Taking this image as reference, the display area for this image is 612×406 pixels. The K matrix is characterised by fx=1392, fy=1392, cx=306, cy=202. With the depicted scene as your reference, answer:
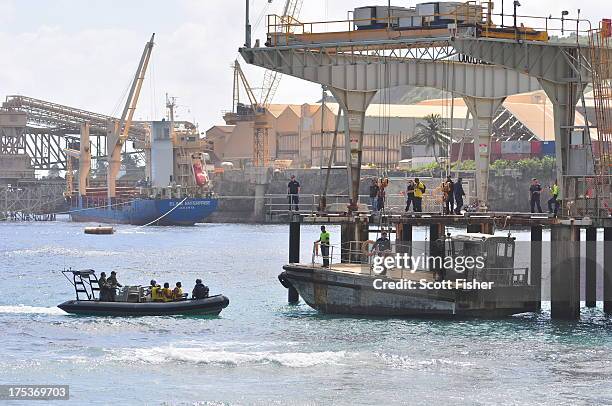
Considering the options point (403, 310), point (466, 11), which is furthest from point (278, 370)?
point (466, 11)

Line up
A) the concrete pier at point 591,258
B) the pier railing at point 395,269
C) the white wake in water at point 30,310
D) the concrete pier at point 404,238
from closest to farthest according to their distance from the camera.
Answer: the pier railing at point 395,269
the concrete pier at point 591,258
the white wake in water at point 30,310
the concrete pier at point 404,238

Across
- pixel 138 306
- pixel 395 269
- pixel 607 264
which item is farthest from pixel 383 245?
pixel 138 306

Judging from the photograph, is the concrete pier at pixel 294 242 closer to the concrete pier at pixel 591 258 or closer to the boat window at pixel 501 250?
the boat window at pixel 501 250

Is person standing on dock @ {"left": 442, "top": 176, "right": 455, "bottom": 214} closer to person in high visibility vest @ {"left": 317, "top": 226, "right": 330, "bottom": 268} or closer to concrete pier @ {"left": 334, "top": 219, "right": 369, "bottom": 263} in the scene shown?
concrete pier @ {"left": 334, "top": 219, "right": 369, "bottom": 263}

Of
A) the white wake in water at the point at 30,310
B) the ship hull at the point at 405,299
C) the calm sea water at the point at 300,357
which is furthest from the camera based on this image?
the white wake in water at the point at 30,310

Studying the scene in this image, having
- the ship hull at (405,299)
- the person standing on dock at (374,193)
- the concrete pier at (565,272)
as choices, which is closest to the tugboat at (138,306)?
the ship hull at (405,299)

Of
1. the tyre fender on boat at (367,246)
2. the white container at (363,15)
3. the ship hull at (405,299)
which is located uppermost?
the white container at (363,15)

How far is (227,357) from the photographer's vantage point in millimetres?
45250

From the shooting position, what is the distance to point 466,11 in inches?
2264

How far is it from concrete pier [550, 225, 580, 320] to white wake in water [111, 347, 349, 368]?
10122 millimetres

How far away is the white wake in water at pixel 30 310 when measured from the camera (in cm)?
5867

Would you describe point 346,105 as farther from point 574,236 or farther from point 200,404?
point 200,404

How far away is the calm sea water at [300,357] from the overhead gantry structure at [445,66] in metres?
8.49

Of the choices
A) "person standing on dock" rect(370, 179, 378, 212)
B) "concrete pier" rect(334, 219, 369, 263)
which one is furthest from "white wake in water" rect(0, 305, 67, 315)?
"person standing on dock" rect(370, 179, 378, 212)
